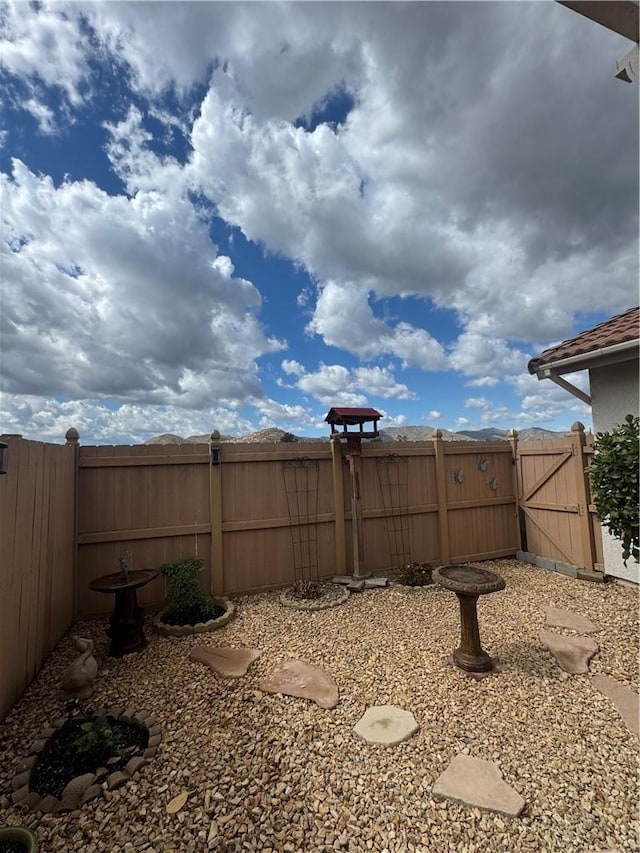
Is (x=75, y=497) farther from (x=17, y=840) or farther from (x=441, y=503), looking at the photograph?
(x=441, y=503)

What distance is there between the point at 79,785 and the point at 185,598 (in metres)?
2.02

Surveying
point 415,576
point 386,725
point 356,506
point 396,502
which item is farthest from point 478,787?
point 396,502

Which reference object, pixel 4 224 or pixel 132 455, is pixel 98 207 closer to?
pixel 4 224

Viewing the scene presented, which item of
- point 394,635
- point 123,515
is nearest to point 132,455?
point 123,515

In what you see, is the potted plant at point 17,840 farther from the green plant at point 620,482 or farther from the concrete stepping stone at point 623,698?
the green plant at point 620,482

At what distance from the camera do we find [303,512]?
4.96 meters

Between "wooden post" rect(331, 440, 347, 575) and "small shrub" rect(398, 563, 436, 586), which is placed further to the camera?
"wooden post" rect(331, 440, 347, 575)

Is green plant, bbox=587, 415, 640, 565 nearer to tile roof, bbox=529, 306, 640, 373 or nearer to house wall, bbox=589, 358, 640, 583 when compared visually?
tile roof, bbox=529, 306, 640, 373

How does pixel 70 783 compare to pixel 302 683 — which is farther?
pixel 302 683

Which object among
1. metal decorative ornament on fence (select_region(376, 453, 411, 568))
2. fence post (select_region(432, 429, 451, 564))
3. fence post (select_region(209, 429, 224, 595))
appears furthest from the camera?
fence post (select_region(432, 429, 451, 564))

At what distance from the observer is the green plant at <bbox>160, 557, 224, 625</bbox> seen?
12.4ft

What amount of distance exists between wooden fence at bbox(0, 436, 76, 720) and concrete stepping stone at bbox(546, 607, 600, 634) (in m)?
4.51

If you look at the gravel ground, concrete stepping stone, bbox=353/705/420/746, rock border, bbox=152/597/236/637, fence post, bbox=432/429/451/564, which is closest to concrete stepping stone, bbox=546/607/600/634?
the gravel ground

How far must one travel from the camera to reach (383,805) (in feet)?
5.61
